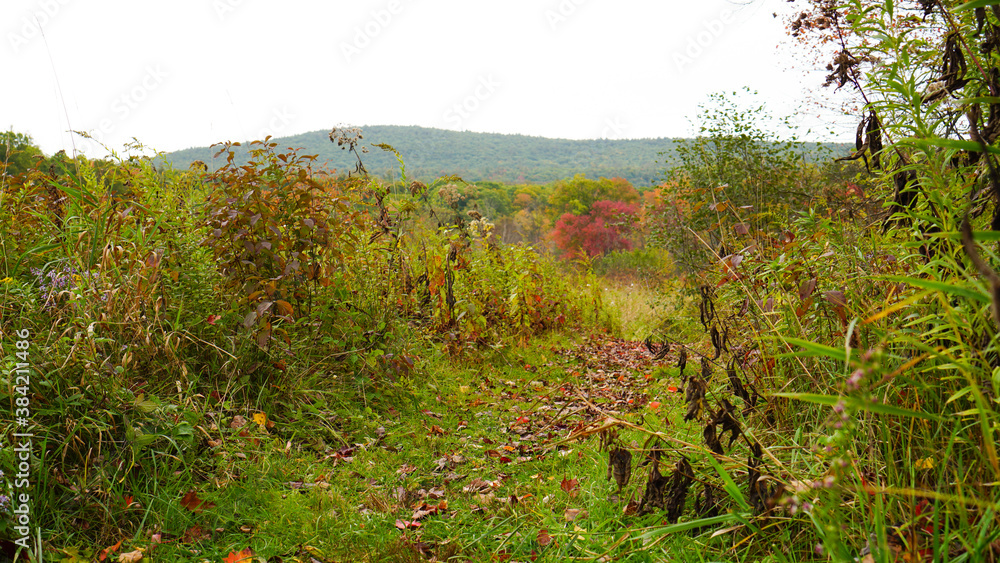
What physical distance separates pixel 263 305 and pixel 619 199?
29145 mm

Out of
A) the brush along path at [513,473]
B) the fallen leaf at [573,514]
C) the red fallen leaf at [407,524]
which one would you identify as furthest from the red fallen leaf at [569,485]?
the red fallen leaf at [407,524]

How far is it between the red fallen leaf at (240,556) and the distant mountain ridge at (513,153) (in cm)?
4607

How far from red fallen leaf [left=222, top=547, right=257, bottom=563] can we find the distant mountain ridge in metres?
46.1

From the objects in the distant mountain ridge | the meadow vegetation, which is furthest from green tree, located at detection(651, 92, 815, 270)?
the distant mountain ridge

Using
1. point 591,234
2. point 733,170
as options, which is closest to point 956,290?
point 733,170

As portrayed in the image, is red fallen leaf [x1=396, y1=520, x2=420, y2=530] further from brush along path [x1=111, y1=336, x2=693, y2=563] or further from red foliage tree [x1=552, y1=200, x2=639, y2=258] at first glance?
red foliage tree [x1=552, y1=200, x2=639, y2=258]

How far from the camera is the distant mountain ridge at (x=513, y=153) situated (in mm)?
51812

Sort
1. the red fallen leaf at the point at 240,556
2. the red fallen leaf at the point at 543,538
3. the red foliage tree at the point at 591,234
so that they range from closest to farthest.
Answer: the red fallen leaf at the point at 240,556
the red fallen leaf at the point at 543,538
the red foliage tree at the point at 591,234

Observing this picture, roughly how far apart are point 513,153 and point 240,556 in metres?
66.0

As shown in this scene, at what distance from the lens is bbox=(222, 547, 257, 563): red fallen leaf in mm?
1811

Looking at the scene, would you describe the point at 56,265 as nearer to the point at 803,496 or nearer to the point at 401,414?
the point at 401,414

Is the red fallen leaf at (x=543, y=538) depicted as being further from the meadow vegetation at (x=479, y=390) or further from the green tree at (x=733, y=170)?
the green tree at (x=733, y=170)

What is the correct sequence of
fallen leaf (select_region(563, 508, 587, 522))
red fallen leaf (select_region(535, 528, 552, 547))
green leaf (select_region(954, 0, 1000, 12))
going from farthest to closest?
fallen leaf (select_region(563, 508, 587, 522)), red fallen leaf (select_region(535, 528, 552, 547)), green leaf (select_region(954, 0, 1000, 12))

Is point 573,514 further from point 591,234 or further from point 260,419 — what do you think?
point 591,234
